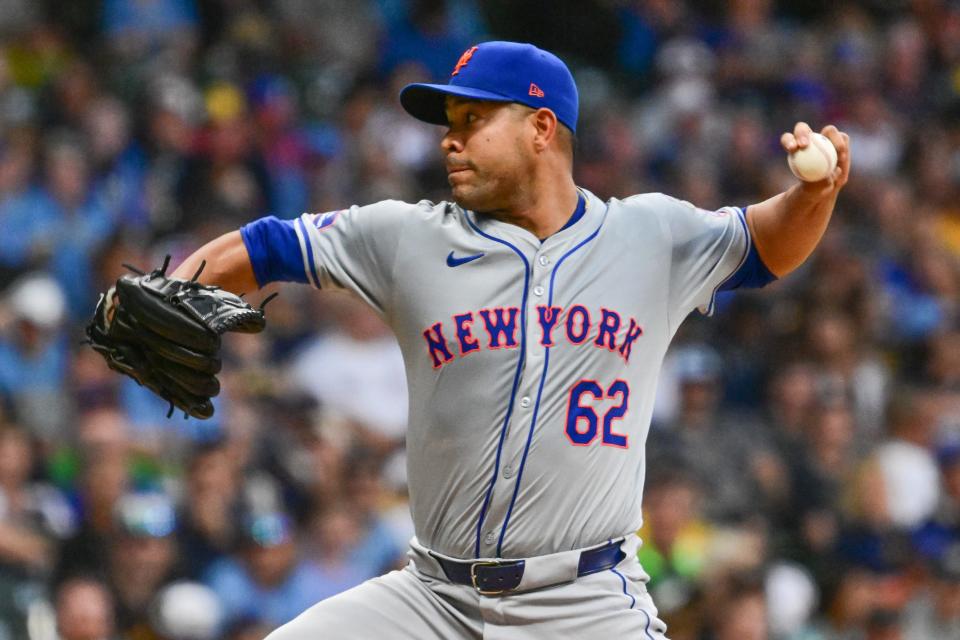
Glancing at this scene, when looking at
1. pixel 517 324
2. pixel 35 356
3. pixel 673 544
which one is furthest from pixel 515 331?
pixel 35 356

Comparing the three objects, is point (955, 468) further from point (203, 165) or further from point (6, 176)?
point (6, 176)

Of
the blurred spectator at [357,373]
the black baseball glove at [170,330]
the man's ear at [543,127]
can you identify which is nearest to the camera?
the black baseball glove at [170,330]

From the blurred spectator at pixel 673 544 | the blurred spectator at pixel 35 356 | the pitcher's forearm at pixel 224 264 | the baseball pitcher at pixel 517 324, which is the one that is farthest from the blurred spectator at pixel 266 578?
the pitcher's forearm at pixel 224 264

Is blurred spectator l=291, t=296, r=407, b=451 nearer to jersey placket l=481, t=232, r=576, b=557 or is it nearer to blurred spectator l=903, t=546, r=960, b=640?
blurred spectator l=903, t=546, r=960, b=640

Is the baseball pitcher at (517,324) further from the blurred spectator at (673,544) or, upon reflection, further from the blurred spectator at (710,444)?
the blurred spectator at (710,444)

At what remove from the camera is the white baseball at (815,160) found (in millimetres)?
4031

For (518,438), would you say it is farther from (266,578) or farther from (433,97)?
(266,578)

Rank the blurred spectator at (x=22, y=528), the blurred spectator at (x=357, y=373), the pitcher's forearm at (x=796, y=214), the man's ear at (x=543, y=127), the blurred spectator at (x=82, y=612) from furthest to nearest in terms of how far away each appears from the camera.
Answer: the blurred spectator at (x=357, y=373)
the blurred spectator at (x=22, y=528)
the blurred spectator at (x=82, y=612)
the man's ear at (x=543, y=127)
the pitcher's forearm at (x=796, y=214)

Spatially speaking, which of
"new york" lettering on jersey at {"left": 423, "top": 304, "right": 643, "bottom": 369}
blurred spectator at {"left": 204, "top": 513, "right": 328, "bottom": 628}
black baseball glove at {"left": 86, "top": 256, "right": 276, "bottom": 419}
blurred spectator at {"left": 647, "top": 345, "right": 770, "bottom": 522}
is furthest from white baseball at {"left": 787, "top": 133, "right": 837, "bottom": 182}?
blurred spectator at {"left": 647, "top": 345, "right": 770, "bottom": 522}

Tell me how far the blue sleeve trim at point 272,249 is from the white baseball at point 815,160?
1349mm

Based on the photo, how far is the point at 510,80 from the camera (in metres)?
4.23

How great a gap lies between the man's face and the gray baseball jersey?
9cm

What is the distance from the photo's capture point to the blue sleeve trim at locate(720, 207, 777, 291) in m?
4.35

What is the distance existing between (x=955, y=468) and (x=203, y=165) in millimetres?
4601
